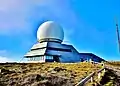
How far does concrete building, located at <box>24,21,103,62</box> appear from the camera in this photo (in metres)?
70.9

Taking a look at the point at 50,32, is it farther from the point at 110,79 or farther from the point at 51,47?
the point at 110,79

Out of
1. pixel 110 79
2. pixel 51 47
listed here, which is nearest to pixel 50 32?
pixel 51 47

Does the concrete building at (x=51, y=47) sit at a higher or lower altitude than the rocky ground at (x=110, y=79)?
Answer: higher

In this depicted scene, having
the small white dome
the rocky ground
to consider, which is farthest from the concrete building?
the rocky ground

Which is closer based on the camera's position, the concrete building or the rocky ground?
the rocky ground

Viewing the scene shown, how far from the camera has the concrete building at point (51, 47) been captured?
7088 centimetres

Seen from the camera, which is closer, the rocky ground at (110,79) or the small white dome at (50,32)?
the rocky ground at (110,79)

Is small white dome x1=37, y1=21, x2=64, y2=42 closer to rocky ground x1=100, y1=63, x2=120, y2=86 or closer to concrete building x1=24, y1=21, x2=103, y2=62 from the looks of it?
concrete building x1=24, y1=21, x2=103, y2=62

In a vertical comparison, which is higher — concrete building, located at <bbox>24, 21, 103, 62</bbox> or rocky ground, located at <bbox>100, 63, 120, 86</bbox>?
concrete building, located at <bbox>24, 21, 103, 62</bbox>

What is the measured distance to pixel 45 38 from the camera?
244 feet

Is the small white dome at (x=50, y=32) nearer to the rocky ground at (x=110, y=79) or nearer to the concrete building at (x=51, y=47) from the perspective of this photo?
the concrete building at (x=51, y=47)

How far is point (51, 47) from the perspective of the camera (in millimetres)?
73500

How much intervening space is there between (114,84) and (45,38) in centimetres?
5899

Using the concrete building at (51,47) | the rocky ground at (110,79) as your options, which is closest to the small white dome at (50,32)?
the concrete building at (51,47)
